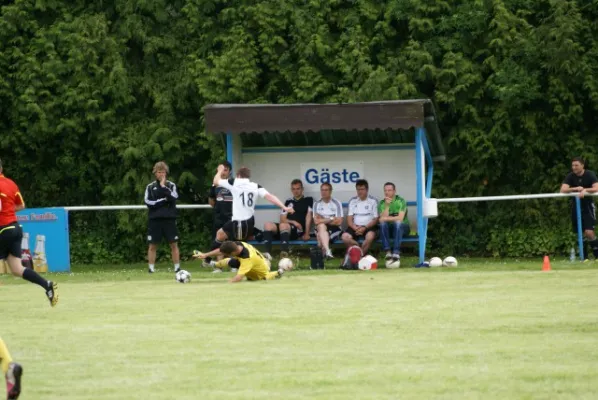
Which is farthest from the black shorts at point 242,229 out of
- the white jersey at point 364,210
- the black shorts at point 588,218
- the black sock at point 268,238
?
the black shorts at point 588,218

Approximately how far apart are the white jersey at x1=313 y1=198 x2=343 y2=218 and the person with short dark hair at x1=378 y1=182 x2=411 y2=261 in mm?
690

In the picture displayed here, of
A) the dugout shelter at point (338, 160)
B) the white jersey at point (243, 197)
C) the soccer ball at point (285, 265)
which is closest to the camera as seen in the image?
the white jersey at point (243, 197)

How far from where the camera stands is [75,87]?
25406 mm

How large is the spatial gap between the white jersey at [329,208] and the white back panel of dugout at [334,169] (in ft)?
2.97

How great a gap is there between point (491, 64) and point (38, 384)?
16879 mm

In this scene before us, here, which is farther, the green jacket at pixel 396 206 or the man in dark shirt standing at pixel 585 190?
the green jacket at pixel 396 206

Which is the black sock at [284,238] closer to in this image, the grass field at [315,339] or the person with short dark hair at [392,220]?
the person with short dark hair at [392,220]

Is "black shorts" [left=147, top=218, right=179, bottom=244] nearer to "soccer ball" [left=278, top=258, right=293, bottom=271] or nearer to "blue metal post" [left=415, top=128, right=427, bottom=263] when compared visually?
"soccer ball" [left=278, top=258, right=293, bottom=271]

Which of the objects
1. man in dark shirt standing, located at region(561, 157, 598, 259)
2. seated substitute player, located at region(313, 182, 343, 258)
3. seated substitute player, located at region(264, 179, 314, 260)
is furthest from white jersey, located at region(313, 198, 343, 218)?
man in dark shirt standing, located at region(561, 157, 598, 259)

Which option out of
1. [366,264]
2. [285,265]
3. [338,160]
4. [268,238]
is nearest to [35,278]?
[285,265]

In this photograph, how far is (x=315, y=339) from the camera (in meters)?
10.5

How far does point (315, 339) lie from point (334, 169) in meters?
12.0

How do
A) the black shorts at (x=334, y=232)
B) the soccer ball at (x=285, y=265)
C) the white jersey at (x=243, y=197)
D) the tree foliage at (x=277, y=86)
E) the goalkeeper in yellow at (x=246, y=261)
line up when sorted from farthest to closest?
the tree foliage at (x=277, y=86), the black shorts at (x=334, y=232), the soccer ball at (x=285, y=265), the white jersey at (x=243, y=197), the goalkeeper in yellow at (x=246, y=261)

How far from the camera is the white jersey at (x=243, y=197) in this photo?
19.3m
